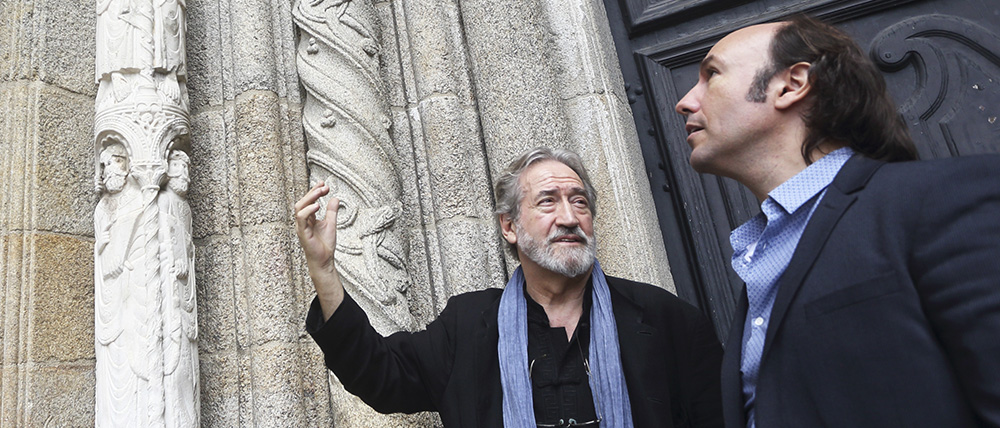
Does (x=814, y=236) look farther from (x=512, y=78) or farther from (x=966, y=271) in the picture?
(x=512, y=78)

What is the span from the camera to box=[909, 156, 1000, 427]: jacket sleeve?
2.44ft

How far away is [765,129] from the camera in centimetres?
115

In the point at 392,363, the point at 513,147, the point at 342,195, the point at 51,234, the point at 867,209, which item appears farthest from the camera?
the point at 513,147

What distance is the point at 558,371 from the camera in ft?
4.87

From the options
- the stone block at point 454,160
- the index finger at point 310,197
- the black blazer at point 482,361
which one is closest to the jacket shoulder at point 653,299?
the black blazer at point 482,361

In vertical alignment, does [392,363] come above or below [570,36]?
below

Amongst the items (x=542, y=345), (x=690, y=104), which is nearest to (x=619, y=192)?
(x=542, y=345)

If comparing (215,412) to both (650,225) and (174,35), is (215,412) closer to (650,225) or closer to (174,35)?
(174,35)

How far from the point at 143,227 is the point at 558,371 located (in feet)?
3.62

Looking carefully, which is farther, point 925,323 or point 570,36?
point 570,36

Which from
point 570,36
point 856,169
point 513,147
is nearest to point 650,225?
point 513,147

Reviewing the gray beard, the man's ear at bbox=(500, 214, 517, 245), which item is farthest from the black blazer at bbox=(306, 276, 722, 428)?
the man's ear at bbox=(500, 214, 517, 245)

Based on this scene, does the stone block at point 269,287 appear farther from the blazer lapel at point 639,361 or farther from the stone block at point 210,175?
the blazer lapel at point 639,361

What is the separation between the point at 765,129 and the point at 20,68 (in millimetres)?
1905
